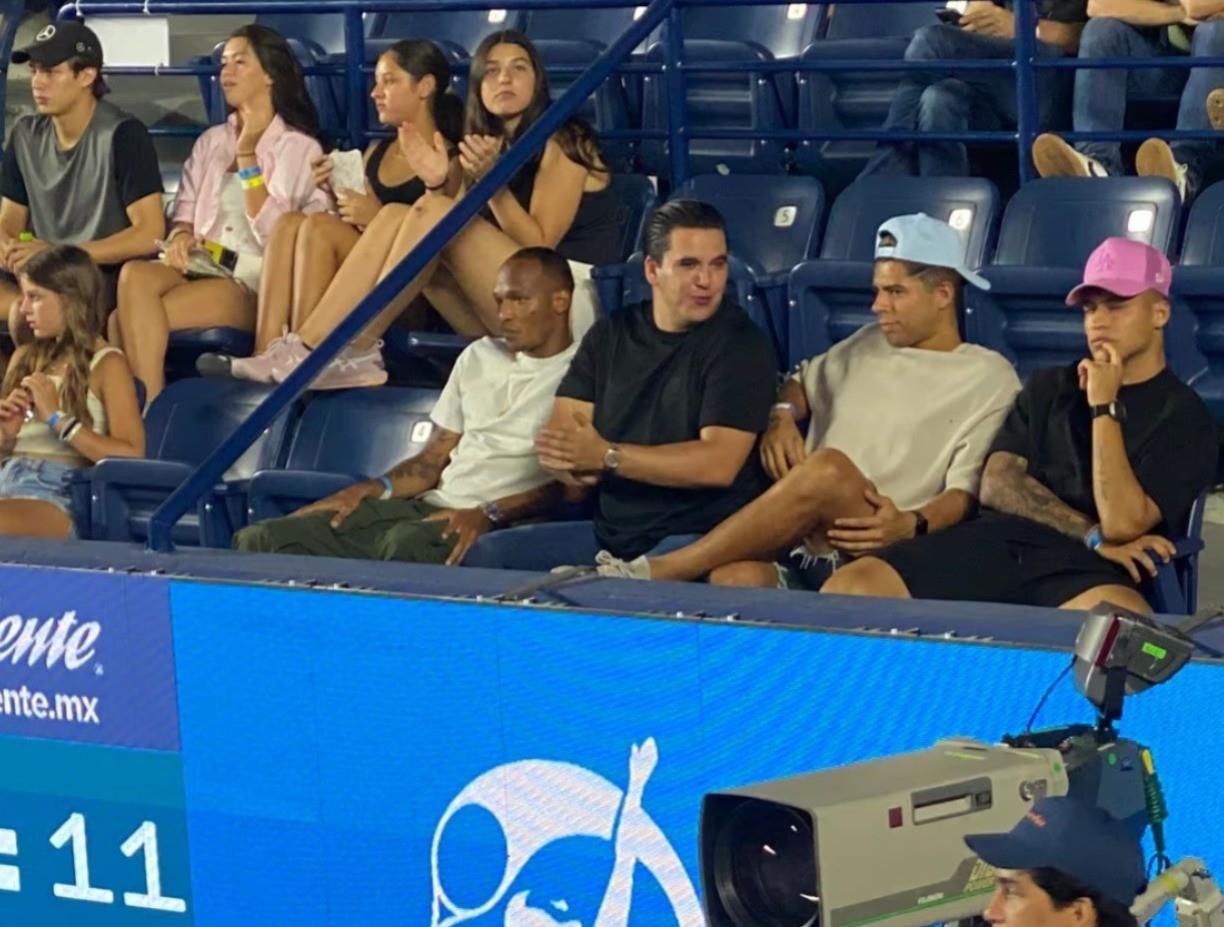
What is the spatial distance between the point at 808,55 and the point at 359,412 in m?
2.00

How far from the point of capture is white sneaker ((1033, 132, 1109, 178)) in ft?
22.5

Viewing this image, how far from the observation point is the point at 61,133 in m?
8.33

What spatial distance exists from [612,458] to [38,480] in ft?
6.36

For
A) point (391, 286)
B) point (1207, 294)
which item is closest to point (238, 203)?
point (391, 286)

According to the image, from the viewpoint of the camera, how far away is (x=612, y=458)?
19.7 feet

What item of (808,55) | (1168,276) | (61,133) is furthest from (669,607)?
(61,133)

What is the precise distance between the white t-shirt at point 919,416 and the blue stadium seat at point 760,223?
2.62ft

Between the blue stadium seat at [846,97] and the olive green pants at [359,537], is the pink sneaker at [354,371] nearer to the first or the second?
the olive green pants at [359,537]

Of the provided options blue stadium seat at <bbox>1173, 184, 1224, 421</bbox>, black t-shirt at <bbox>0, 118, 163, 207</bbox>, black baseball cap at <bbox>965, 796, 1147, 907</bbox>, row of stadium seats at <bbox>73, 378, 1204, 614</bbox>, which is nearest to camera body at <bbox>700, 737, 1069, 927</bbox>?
black baseball cap at <bbox>965, 796, 1147, 907</bbox>

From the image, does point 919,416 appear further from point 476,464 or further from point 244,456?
point 244,456

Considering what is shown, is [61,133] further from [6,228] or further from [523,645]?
[523,645]

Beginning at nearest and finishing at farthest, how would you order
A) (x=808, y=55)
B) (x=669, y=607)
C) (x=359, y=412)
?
(x=669, y=607) → (x=359, y=412) → (x=808, y=55)

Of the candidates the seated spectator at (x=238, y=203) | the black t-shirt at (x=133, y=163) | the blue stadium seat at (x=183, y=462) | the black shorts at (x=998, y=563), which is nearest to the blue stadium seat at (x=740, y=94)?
the seated spectator at (x=238, y=203)

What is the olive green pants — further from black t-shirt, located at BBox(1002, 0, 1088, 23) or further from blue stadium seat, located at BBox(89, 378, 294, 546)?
black t-shirt, located at BBox(1002, 0, 1088, 23)
